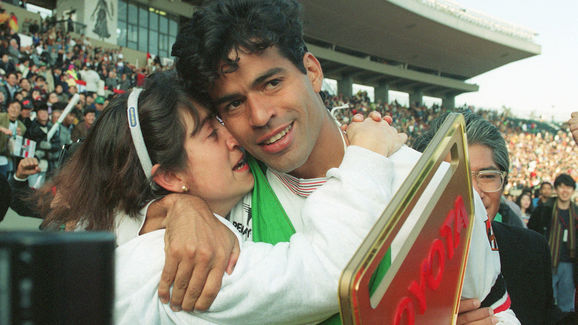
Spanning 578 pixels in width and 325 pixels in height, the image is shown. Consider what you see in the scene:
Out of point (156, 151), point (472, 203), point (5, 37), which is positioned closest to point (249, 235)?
point (156, 151)

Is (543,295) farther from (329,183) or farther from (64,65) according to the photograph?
(64,65)

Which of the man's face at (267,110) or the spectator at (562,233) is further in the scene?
the spectator at (562,233)

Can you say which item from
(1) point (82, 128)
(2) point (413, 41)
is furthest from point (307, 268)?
(2) point (413, 41)

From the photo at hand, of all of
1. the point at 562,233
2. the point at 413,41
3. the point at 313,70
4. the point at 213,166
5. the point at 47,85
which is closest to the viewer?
the point at 213,166

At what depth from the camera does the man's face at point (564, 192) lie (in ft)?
15.9

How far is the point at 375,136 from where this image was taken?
135 cm

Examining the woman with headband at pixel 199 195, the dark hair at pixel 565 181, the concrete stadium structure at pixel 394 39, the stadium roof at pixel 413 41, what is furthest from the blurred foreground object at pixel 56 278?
the stadium roof at pixel 413 41

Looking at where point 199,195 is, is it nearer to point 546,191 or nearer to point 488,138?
point 488,138

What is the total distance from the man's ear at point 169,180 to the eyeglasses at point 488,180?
4.69 feet

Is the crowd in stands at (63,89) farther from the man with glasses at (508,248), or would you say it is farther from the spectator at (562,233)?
the spectator at (562,233)

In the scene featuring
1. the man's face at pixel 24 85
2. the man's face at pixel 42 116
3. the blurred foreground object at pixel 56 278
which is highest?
the blurred foreground object at pixel 56 278

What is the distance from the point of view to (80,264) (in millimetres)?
305

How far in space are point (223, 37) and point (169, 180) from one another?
1.79ft

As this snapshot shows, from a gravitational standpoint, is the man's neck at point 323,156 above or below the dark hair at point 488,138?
below
